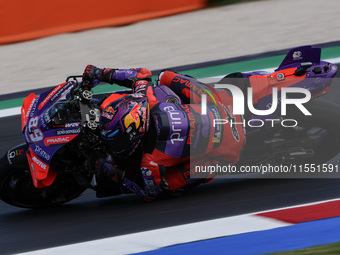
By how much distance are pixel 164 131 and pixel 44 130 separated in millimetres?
883

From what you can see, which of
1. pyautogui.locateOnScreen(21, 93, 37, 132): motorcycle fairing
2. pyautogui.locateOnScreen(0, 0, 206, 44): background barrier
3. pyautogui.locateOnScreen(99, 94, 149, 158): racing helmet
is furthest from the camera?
pyautogui.locateOnScreen(0, 0, 206, 44): background barrier

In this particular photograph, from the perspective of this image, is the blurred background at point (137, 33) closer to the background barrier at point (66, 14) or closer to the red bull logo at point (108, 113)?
the background barrier at point (66, 14)

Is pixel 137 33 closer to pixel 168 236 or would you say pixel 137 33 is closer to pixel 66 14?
pixel 66 14

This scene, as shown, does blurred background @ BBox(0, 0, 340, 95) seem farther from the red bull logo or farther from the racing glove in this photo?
the red bull logo

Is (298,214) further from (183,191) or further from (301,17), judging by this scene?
(301,17)

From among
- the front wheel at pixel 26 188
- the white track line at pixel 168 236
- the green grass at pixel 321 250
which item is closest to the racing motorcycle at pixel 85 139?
the front wheel at pixel 26 188

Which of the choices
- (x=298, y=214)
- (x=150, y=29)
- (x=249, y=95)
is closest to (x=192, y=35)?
(x=150, y=29)

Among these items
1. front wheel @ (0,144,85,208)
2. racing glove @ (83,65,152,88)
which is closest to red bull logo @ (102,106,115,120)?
racing glove @ (83,65,152,88)

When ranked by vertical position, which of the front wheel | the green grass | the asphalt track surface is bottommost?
the asphalt track surface

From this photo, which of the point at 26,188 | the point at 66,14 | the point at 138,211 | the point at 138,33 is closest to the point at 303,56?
the point at 138,211

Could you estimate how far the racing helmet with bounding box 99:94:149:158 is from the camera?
171 inches

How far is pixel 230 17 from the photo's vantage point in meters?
10.7

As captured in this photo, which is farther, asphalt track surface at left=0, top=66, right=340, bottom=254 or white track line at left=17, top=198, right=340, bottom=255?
asphalt track surface at left=0, top=66, right=340, bottom=254

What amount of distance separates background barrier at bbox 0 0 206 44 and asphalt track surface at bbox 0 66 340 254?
493 centimetres
